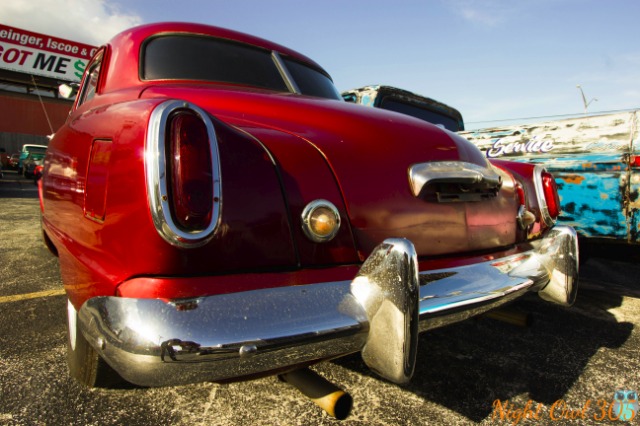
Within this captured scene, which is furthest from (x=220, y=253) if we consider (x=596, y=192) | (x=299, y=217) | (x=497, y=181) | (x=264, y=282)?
(x=596, y=192)

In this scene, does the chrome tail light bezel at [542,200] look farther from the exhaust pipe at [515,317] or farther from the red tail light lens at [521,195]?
the exhaust pipe at [515,317]

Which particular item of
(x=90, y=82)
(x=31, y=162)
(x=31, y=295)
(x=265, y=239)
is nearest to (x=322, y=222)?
(x=265, y=239)

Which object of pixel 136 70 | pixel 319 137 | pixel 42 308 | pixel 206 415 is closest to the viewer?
pixel 319 137

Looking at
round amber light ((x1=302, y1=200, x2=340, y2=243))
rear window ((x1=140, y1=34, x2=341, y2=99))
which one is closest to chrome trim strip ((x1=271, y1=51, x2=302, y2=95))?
rear window ((x1=140, y1=34, x2=341, y2=99))

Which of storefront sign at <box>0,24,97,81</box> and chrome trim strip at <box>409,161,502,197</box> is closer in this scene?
chrome trim strip at <box>409,161,502,197</box>

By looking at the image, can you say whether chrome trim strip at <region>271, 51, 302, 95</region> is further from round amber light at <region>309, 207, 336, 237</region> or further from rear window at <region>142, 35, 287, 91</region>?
round amber light at <region>309, 207, 336, 237</region>

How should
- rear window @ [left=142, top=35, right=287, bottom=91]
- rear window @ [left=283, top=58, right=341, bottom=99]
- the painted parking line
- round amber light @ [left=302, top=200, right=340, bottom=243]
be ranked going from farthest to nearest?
the painted parking line, rear window @ [left=283, top=58, right=341, bottom=99], rear window @ [left=142, top=35, right=287, bottom=91], round amber light @ [left=302, top=200, right=340, bottom=243]

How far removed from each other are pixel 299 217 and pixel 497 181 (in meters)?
1.01

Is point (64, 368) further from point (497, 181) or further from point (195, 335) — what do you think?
point (497, 181)

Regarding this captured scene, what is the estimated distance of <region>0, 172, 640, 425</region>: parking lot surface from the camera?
1.61 metres

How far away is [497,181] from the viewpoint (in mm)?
1857

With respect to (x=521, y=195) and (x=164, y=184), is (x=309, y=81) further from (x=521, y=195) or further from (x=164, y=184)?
(x=164, y=184)

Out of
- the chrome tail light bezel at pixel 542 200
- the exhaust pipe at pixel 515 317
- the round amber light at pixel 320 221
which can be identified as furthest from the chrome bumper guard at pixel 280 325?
the chrome tail light bezel at pixel 542 200

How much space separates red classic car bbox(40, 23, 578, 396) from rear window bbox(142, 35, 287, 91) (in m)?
0.21
